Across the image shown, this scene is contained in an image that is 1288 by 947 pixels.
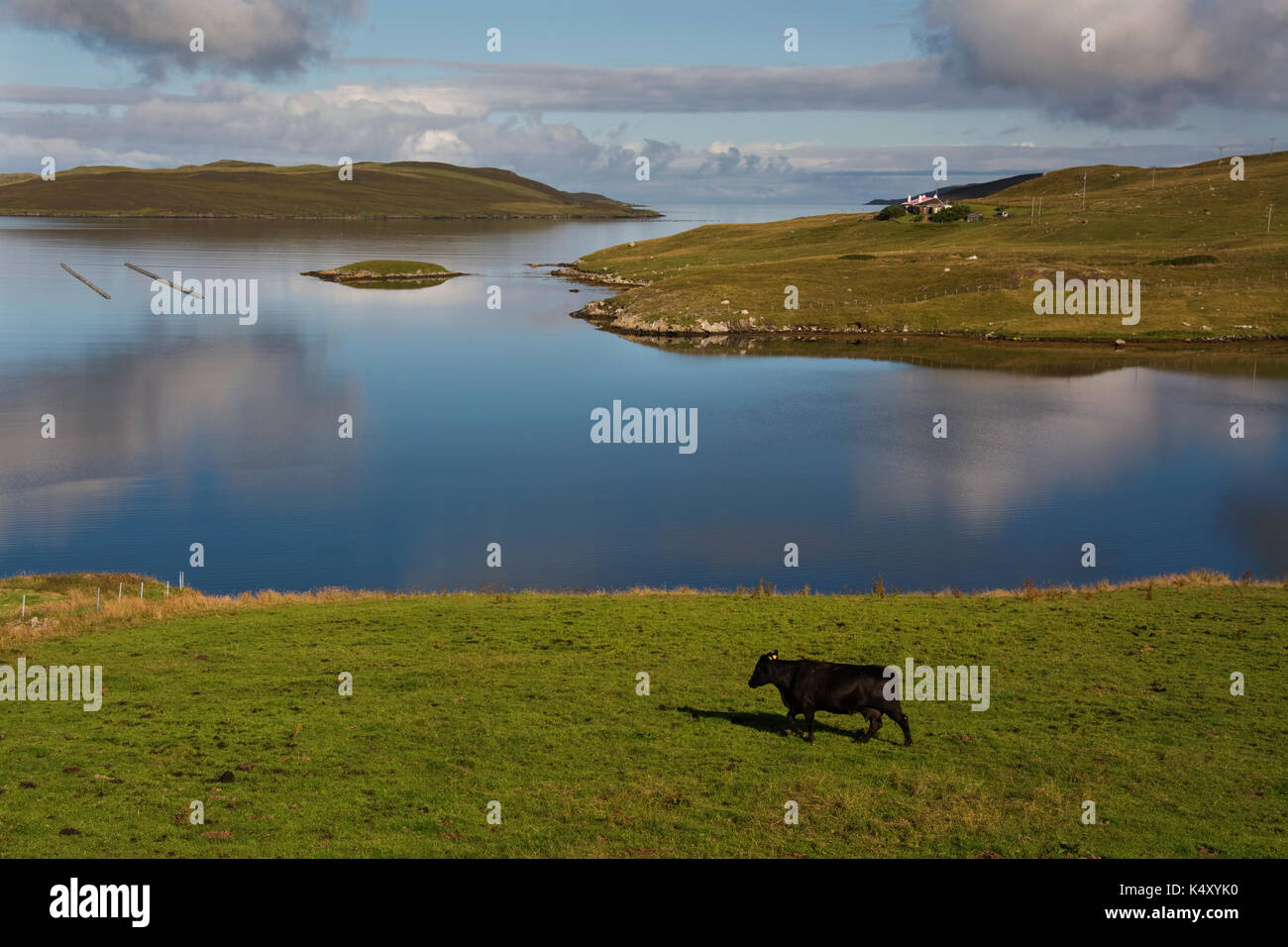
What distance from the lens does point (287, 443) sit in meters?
61.7

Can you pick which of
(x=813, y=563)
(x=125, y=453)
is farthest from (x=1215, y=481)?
(x=125, y=453)

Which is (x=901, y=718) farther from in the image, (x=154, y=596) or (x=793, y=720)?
(x=154, y=596)

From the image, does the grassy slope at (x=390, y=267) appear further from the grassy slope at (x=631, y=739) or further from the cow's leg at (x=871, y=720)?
the cow's leg at (x=871, y=720)

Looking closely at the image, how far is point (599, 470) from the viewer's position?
57.7m

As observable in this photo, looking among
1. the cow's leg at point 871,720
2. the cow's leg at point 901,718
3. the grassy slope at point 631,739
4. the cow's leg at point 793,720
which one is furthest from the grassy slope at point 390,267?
the cow's leg at point 901,718

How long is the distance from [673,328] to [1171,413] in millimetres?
55845

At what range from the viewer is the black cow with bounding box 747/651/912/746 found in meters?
17.9

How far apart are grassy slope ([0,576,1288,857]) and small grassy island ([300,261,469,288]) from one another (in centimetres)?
14492

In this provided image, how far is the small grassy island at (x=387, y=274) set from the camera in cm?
16838

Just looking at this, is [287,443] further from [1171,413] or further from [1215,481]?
[1171,413]

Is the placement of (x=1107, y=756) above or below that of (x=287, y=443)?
below

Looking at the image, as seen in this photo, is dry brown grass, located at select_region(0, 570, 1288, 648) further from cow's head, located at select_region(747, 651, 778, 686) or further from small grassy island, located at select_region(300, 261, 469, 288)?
small grassy island, located at select_region(300, 261, 469, 288)

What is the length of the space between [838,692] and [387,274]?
547ft

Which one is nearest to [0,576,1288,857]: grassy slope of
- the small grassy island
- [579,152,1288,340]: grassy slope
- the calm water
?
the calm water
